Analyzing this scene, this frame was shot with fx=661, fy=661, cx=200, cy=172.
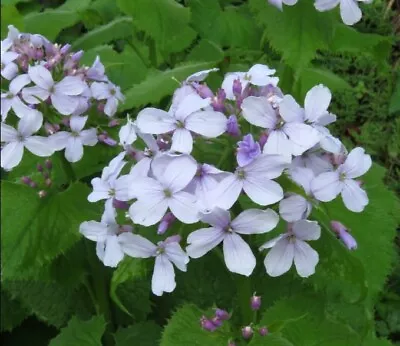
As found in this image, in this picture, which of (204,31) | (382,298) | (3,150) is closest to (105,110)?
(3,150)

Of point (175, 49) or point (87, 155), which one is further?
point (175, 49)

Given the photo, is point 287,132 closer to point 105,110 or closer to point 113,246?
point 113,246

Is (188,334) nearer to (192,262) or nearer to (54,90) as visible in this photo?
(192,262)

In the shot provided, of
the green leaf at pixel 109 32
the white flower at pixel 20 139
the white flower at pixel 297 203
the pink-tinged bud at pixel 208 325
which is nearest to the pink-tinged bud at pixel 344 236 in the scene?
the white flower at pixel 297 203

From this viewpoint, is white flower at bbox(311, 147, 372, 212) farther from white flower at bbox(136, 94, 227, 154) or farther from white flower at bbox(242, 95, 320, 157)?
white flower at bbox(136, 94, 227, 154)

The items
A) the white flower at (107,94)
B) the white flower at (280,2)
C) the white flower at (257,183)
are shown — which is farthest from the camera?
the white flower at (107,94)

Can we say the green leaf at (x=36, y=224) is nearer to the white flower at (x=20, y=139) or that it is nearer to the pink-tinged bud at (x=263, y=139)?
the white flower at (x=20, y=139)

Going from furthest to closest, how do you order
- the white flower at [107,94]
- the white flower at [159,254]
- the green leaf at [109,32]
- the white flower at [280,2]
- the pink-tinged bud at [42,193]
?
the green leaf at [109,32]
the white flower at [107,94]
the pink-tinged bud at [42,193]
the white flower at [280,2]
the white flower at [159,254]
